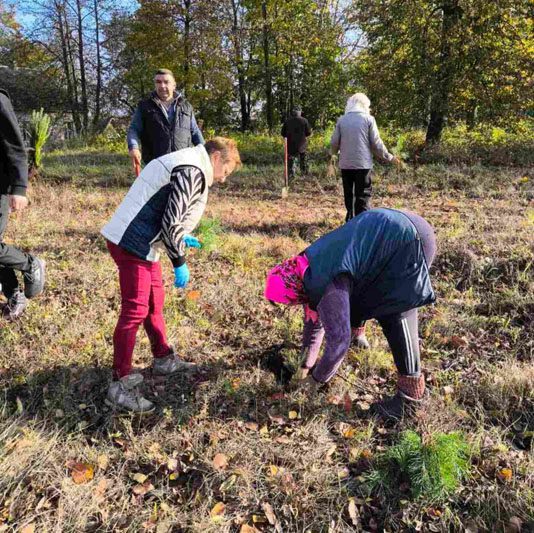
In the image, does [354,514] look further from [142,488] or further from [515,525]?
[142,488]

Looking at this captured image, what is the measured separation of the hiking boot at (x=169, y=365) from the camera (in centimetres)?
314

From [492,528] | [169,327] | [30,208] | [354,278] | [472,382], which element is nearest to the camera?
[492,528]

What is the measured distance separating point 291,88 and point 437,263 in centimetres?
1783

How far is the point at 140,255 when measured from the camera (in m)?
2.55

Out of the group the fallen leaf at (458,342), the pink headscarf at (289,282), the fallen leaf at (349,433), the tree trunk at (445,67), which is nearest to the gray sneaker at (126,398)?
the pink headscarf at (289,282)

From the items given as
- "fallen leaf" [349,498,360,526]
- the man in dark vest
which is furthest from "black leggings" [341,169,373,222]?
"fallen leaf" [349,498,360,526]

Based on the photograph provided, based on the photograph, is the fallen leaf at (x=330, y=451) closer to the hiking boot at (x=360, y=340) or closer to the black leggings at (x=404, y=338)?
the black leggings at (x=404, y=338)

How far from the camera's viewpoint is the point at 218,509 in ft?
7.22

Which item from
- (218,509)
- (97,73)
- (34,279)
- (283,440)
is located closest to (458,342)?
(283,440)

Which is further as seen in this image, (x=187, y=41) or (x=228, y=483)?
(x=187, y=41)

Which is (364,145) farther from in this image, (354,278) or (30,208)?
(30,208)

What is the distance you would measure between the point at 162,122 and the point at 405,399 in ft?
12.6

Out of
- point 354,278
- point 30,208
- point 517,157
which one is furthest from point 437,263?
point 517,157

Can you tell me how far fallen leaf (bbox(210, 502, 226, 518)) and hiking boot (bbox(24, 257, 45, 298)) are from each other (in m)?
2.41
